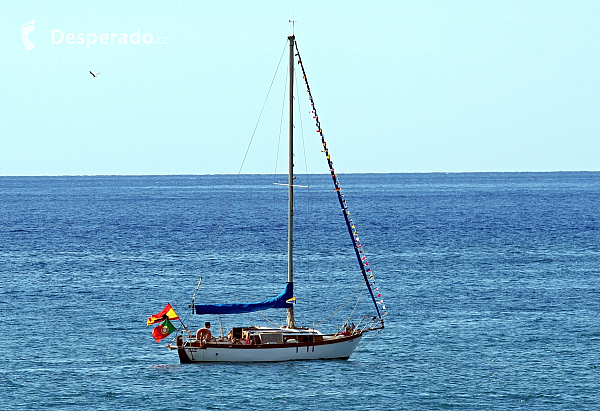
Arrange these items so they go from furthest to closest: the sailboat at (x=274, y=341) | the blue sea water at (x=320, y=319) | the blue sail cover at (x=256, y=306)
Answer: the blue sail cover at (x=256, y=306)
the sailboat at (x=274, y=341)
the blue sea water at (x=320, y=319)

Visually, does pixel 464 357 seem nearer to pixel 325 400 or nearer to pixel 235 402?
pixel 325 400

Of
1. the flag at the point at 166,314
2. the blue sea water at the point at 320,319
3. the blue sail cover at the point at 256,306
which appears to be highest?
the blue sail cover at the point at 256,306

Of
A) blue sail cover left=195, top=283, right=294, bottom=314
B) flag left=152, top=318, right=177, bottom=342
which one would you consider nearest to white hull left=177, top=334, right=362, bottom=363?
flag left=152, top=318, right=177, bottom=342

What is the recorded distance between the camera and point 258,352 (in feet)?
189

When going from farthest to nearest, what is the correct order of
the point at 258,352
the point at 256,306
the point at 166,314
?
the point at 256,306, the point at 166,314, the point at 258,352

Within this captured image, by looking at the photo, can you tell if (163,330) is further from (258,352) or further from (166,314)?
(258,352)

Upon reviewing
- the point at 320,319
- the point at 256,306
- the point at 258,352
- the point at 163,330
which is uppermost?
the point at 256,306

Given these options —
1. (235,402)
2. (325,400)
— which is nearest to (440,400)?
(325,400)

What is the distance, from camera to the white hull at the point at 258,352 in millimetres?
57594

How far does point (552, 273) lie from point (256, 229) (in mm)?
79066

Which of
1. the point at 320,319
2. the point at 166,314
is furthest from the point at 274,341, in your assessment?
the point at 320,319

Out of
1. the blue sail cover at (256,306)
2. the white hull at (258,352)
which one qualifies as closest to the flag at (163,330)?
the white hull at (258,352)

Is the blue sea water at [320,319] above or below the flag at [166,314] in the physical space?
below

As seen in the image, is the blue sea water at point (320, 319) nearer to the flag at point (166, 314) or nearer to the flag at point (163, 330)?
the flag at point (163, 330)
